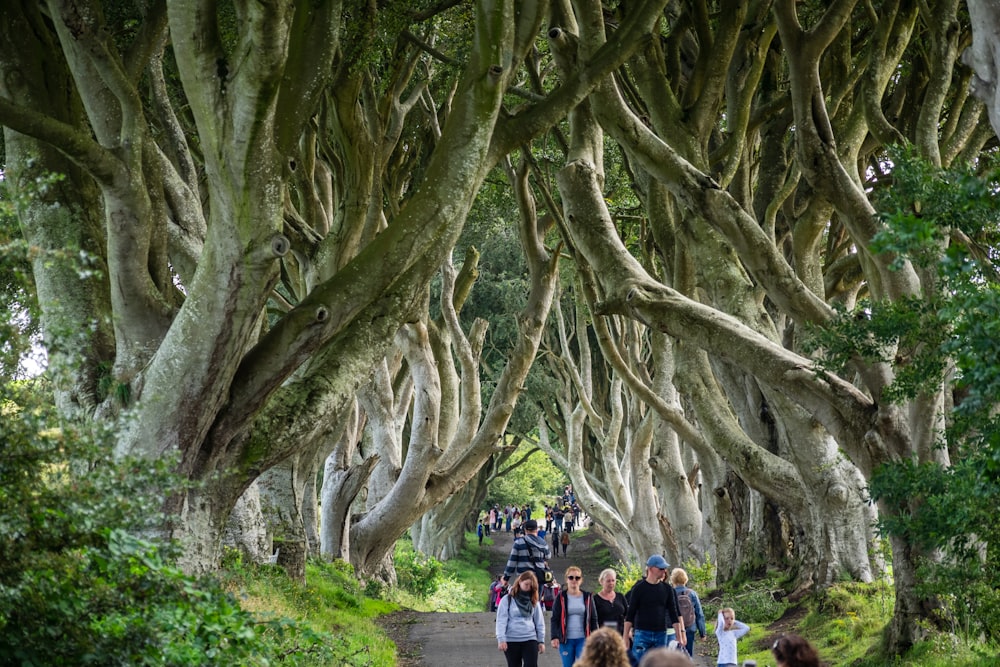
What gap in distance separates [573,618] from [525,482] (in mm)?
53637

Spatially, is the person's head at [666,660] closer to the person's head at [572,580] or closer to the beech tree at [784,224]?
the beech tree at [784,224]

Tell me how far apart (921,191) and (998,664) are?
371 cm

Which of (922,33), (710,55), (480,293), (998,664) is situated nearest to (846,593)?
(998,664)

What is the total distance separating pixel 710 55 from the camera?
12594mm

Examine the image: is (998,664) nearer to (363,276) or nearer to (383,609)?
(363,276)

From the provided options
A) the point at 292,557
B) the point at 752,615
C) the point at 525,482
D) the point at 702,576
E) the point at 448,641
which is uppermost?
the point at 525,482

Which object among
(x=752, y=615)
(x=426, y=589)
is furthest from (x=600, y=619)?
(x=426, y=589)

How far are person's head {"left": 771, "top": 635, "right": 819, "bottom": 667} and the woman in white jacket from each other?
4.25 m

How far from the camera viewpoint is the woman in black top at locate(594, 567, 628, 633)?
906 centimetres

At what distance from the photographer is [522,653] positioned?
9.03 metres

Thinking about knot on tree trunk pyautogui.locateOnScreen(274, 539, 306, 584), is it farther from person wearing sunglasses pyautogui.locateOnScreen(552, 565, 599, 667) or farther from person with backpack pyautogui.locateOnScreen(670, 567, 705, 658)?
person with backpack pyautogui.locateOnScreen(670, 567, 705, 658)

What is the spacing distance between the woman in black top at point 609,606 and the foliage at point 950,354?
7.92ft

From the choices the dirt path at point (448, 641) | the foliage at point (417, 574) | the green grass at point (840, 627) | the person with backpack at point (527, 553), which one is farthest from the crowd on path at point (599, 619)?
the foliage at point (417, 574)

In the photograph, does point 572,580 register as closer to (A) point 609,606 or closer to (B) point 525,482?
(A) point 609,606
